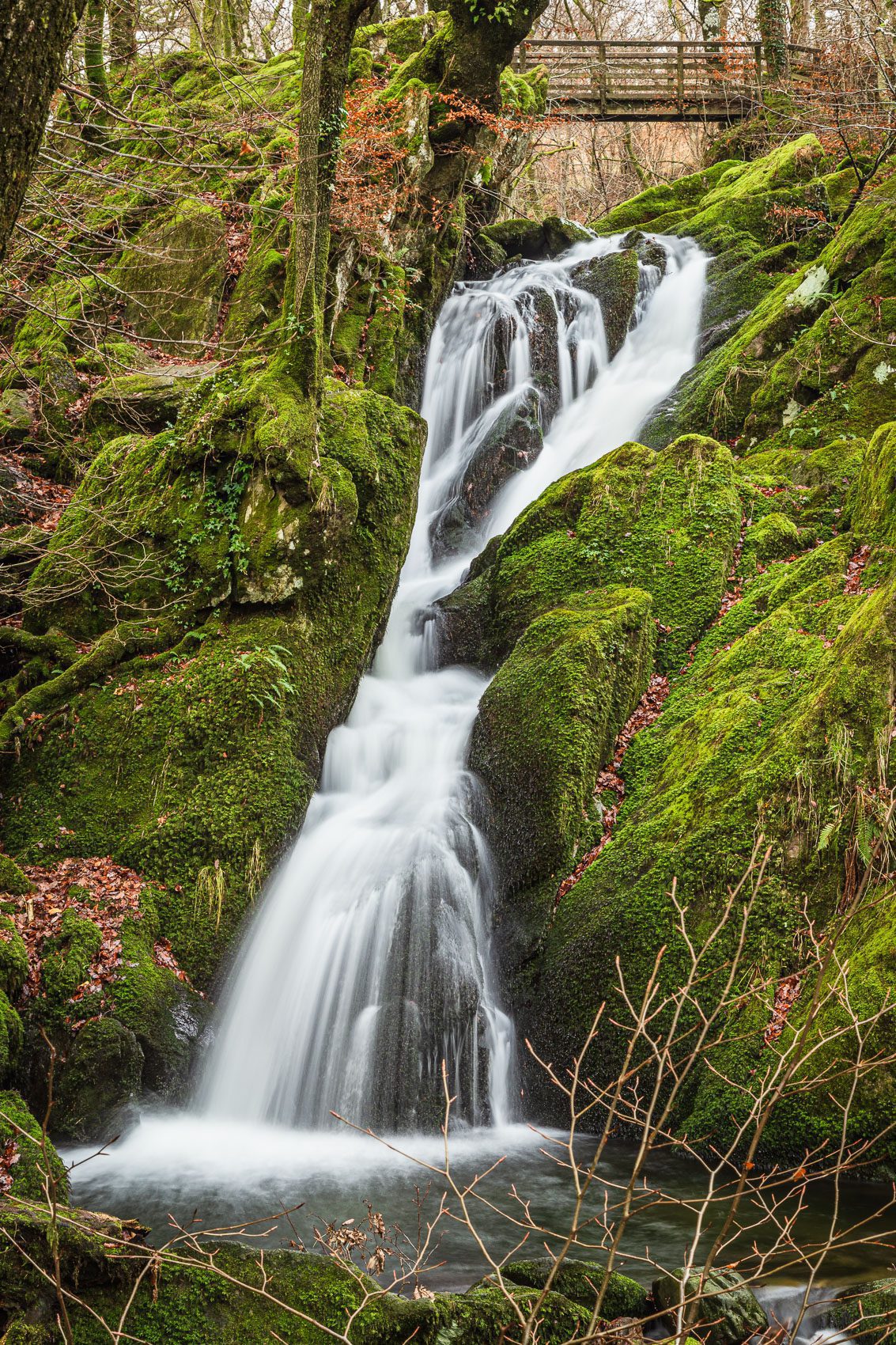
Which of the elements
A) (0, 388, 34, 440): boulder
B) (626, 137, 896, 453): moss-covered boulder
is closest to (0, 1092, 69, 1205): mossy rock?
(0, 388, 34, 440): boulder

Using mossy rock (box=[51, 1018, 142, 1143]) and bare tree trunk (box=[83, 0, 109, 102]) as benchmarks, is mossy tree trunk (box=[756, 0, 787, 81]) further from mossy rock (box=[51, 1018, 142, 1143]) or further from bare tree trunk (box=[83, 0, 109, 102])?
mossy rock (box=[51, 1018, 142, 1143])

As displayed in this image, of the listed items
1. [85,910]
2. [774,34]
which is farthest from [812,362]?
[774,34]

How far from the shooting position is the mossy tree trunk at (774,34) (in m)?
18.9

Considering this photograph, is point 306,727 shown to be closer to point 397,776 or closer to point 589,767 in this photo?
point 397,776

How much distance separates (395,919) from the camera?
6848 millimetres

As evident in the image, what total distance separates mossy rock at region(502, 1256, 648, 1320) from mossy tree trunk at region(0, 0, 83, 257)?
3.83 m

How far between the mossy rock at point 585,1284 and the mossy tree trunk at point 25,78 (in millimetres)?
3832

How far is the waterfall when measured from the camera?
617 cm

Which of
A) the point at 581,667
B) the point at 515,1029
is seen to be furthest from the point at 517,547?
the point at 515,1029

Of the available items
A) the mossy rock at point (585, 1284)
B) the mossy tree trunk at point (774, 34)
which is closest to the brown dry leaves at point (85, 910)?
the mossy rock at point (585, 1284)

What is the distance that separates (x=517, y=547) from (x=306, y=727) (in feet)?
10.2

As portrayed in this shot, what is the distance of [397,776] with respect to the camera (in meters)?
8.26

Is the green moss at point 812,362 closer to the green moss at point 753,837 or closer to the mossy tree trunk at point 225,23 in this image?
the green moss at point 753,837

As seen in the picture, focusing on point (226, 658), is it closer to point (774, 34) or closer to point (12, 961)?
point (12, 961)
